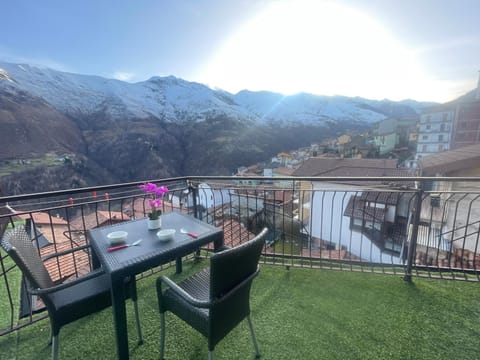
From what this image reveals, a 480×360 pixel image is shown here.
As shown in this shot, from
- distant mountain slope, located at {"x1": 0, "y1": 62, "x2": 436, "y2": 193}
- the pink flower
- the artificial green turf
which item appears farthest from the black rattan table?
distant mountain slope, located at {"x1": 0, "y1": 62, "x2": 436, "y2": 193}

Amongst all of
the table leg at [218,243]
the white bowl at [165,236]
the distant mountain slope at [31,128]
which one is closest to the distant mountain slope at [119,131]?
the distant mountain slope at [31,128]

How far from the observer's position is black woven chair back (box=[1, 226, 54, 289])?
111cm

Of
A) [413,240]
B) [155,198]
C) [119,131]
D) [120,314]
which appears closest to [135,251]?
[120,314]

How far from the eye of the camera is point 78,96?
46.7 metres

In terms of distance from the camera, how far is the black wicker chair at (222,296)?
3.34 ft

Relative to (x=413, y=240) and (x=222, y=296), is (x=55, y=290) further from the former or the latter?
(x=413, y=240)

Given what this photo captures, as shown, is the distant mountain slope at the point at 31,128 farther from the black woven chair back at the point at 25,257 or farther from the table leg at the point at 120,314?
the table leg at the point at 120,314

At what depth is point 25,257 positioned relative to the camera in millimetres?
1197

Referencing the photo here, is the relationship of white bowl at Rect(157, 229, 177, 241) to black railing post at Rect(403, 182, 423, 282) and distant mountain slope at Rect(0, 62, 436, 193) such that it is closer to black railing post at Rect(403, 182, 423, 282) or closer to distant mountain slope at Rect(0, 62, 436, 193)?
black railing post at Rect(403, 182, 423, 282)

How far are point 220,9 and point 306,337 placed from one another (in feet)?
21.3

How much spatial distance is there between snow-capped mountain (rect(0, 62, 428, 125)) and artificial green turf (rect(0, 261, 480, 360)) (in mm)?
47354

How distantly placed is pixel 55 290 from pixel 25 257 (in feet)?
0.87

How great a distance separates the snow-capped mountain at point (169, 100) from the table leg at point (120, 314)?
47.8 m

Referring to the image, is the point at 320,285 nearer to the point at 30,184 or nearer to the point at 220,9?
the point at 220,9
